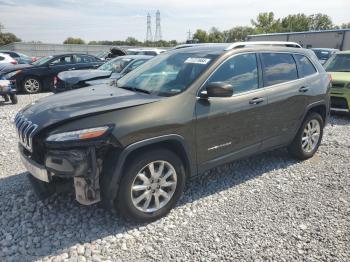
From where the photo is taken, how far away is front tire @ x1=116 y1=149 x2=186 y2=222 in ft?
10.2

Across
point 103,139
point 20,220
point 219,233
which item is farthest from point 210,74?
point 20,220

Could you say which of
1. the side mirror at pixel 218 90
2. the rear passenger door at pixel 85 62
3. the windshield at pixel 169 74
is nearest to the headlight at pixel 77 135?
the windshield at pixel 169 74

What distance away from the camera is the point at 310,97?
15.9ft

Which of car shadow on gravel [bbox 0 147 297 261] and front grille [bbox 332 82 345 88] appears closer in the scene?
car shadow on gravel [bbox 0 147 297 261]

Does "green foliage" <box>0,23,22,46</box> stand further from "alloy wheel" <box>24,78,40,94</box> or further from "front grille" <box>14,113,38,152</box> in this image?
"front grille" <box>14,113,38,152</box>

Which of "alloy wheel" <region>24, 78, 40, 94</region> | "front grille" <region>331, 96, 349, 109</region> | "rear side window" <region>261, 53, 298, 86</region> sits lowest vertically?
"alloy wheel" <region>24, 78, 40, 94</region>

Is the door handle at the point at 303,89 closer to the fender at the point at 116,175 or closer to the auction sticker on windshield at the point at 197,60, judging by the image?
the auction sticker on windshield at the point at 197,60

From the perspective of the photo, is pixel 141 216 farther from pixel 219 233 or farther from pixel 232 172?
pixel 232 172

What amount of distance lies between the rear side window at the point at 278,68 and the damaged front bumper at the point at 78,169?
2.47m

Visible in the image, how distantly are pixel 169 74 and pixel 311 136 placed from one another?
2.66 meters

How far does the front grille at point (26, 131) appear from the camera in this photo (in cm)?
300

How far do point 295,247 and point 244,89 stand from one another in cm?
187

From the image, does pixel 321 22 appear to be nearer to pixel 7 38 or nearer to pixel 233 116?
pixel 7 38

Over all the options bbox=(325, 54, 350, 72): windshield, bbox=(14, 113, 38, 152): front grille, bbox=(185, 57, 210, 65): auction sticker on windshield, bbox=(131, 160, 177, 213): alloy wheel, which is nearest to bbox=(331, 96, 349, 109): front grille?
bbox=(325, 54, 350, 72): windshield
